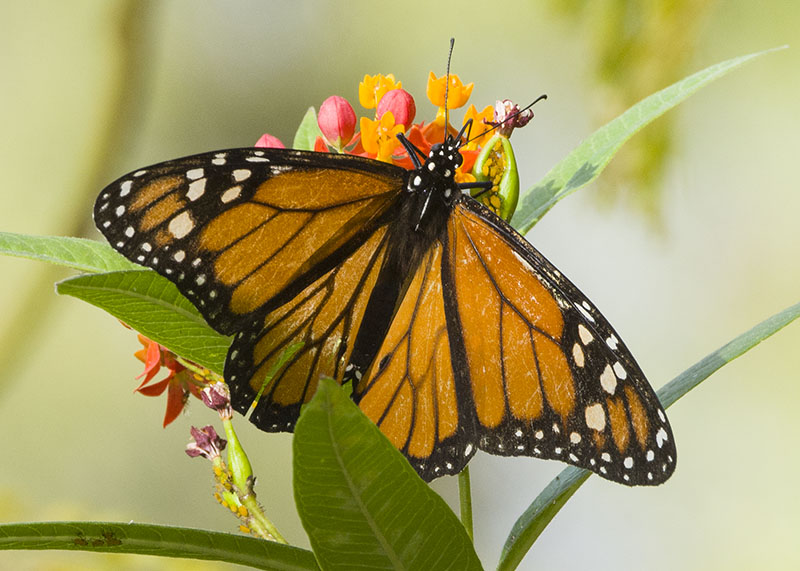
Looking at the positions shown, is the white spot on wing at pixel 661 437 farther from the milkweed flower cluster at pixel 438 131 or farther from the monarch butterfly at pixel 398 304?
the milkweed flower cluster at pixel 438 131

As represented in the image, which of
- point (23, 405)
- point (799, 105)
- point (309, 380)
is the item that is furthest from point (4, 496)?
point (799, 105)

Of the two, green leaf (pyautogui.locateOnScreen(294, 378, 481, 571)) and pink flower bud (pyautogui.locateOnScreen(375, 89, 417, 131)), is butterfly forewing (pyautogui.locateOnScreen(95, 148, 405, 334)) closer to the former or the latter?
pink flower bud (pyautogui.locateOnScreen(375, 89, 417, 131))

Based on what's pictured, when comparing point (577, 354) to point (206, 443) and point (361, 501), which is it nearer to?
point (361, 501)

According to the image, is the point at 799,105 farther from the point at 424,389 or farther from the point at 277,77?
the point at 424,389

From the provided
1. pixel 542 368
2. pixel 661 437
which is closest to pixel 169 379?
pixel 542 368

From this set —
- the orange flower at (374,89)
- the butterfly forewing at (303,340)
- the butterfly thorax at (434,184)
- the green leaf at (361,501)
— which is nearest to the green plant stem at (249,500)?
the butterfly forewing at (303,340)

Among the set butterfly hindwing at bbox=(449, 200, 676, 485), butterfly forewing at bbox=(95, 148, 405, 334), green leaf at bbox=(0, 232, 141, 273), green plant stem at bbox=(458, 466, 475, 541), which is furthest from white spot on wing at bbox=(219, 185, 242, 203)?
green plant stem at bbox=(458, 466, 475, 541)

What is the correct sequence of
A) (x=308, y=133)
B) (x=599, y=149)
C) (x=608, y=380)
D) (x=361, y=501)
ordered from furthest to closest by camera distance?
(x=308, y=133)
(x=599, y=149)
(x=608, y=380)
(x=361, y=501)
